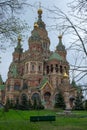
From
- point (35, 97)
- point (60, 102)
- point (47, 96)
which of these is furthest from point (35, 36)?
point (60, 102)

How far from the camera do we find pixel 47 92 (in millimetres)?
50719

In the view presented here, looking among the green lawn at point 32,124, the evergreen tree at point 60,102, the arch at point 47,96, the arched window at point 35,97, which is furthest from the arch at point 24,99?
the green lawn at point 32,124

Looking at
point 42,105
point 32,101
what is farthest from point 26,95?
point 42,105

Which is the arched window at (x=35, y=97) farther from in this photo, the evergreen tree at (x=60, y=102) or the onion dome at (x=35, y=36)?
the onion dome at (x=35, y=36)

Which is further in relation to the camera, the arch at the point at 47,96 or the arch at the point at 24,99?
the arch at the point at 47,96

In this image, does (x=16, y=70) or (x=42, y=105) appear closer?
(x=42, y=105)

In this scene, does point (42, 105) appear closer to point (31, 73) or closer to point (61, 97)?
point (61, 97)

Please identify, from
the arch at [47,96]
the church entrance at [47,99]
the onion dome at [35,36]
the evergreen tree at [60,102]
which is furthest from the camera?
the onion dome at [35,36]

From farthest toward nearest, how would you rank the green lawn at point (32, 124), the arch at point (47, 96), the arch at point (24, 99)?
the arch at point (47, 96) → the arch at point (24, 99) → the green lawn at point (32, 124)

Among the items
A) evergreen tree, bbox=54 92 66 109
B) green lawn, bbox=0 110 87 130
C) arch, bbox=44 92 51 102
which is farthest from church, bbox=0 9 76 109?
green lawn, bbox=0 110 87 130

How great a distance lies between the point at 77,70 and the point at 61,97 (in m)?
38.3

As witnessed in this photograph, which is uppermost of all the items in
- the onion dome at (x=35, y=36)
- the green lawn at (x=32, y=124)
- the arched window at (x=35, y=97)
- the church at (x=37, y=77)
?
the onion dome at (x=35, y=36)

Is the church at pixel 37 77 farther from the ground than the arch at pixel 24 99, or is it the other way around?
the church at pixel 37 77

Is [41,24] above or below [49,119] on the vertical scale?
above
